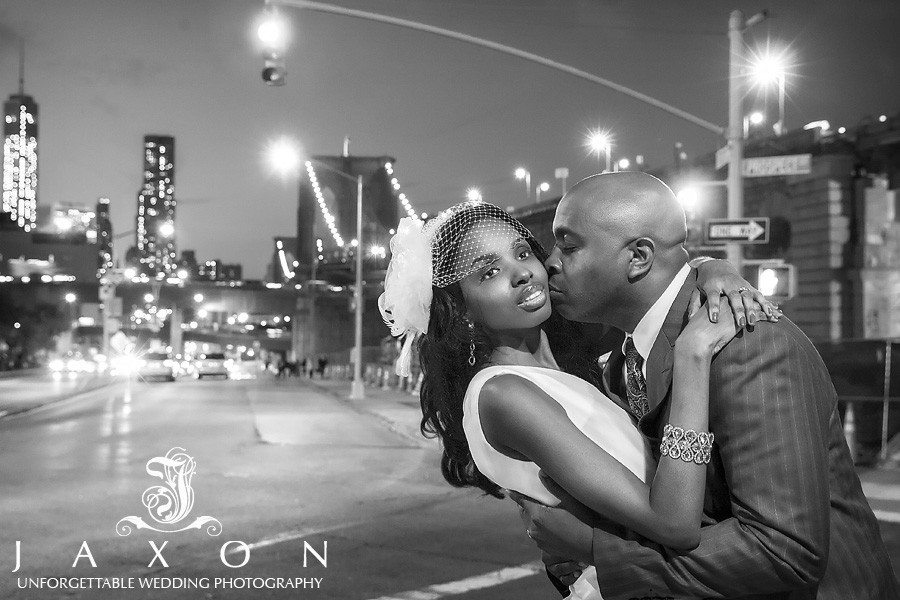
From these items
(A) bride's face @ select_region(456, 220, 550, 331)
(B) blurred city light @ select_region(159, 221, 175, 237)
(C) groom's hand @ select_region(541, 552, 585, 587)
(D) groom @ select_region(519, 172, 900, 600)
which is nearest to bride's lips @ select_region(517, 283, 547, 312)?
(A) bride's face @ select_region(456, 220, 550, 331)

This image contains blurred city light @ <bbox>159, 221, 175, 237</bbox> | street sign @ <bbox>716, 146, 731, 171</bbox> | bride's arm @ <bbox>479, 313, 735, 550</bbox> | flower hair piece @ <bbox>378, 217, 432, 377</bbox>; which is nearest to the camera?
bride's arm @ <bbox>479, 313, 735, 550</bbox>

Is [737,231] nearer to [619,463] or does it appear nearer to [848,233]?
[619,463]

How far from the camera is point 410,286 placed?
9.07 ft

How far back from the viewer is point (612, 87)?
1302 centimetres

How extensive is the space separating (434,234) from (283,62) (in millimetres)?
11298

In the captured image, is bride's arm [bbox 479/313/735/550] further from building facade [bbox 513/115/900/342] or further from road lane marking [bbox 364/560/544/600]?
building facade [bbox 513/115/900/342]

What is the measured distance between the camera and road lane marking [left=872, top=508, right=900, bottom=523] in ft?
28.7

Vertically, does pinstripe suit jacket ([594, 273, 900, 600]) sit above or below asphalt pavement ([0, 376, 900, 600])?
above

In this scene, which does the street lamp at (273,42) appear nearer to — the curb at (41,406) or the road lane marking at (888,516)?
the road lane marking at (888,516)

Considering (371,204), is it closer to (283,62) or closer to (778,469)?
(283,62)

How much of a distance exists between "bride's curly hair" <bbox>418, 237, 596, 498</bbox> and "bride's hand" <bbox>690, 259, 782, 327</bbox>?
2.19 feet

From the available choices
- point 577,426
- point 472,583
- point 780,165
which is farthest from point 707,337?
point 780,165

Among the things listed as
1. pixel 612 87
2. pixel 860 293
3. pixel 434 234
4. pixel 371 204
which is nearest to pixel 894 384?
pixel 612 87

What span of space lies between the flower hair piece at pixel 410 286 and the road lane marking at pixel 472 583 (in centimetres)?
363
